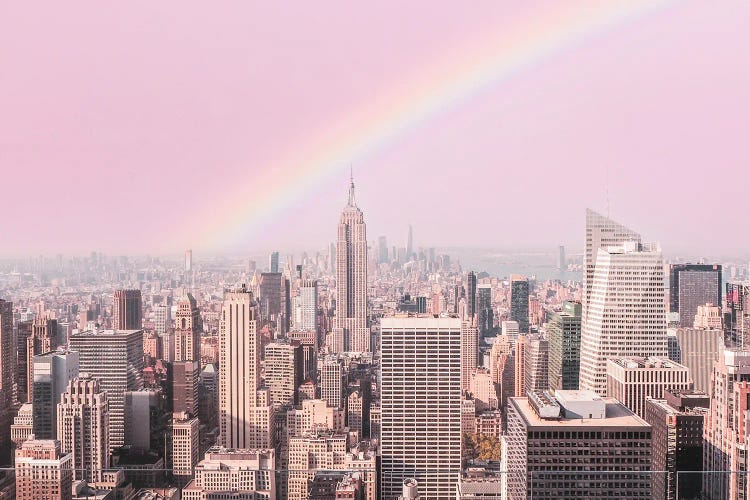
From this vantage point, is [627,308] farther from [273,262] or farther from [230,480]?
[230,480]

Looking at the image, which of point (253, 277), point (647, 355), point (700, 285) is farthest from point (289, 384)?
point (700, 285)

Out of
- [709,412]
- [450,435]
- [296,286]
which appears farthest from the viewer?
[296,286]

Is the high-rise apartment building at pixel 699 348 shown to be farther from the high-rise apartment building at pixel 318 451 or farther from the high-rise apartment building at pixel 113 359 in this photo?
the high-rise apartment building at pixel 113 359

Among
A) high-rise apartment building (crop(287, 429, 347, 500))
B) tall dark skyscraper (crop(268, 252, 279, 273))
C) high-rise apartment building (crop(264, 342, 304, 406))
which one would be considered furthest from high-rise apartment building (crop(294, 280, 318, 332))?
high-rise apartment building (crop(287, 429, 347, 500))

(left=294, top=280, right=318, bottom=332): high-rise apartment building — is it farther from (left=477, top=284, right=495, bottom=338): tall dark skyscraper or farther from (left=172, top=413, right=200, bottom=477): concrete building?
(left=172, top=413, right=200, bottom=477): concrete building

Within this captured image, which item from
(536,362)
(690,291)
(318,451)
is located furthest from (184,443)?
(690,291)

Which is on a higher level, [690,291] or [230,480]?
[690,291]

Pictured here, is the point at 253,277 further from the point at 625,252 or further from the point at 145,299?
the point at 625,252
